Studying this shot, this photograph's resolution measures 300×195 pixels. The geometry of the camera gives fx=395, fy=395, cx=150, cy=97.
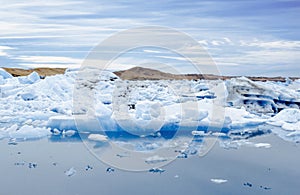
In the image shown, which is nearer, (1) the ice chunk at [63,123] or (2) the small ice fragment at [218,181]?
(2) the small ice fragment at [218,181]

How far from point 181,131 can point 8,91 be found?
24.0 ft

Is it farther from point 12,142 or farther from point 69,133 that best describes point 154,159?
point 12,142

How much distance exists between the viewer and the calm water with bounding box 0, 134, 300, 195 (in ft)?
15.8

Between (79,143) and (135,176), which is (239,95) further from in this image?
(135,176)

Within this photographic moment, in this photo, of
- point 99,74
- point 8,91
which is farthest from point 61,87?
point 99,74

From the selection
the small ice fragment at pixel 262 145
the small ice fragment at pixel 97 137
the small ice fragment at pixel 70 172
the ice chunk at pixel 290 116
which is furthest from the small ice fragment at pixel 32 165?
the ice chunk at pixel 290 116

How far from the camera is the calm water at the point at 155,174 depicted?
4824 mm

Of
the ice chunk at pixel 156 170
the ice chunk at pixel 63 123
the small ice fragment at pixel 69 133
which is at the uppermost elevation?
the ice chunk at pixel 63 123

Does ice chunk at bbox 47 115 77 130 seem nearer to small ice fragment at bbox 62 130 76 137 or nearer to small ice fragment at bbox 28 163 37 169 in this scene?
small ice fragment at bbox 62 130 76 137

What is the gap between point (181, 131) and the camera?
28.6 feet

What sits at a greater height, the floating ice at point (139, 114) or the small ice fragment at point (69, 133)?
the floating ice at point (139, 114)

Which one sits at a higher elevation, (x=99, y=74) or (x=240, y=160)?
(x=99, y=74)

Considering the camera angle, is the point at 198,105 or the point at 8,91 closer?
the point at 198,105

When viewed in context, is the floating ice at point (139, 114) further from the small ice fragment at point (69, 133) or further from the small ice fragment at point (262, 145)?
the small ice fragment at point (262, 145)
